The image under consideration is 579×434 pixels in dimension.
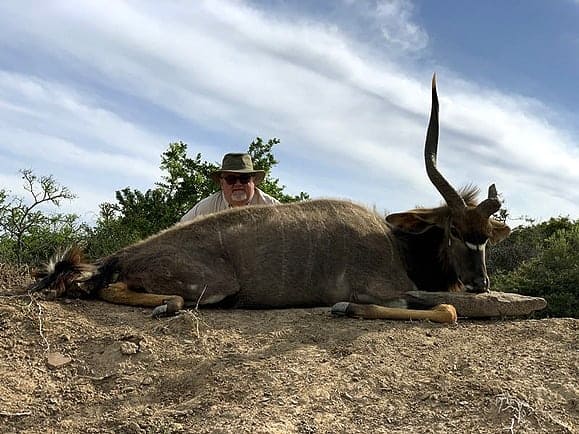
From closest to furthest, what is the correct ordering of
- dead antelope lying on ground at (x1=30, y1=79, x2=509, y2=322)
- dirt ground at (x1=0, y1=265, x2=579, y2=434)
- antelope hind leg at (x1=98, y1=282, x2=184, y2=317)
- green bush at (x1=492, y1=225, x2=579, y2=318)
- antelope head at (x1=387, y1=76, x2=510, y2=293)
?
dirt ground at (x1=0, y1=265, x2=579, y2=434) → antelope hind leg at (x1=98, y1=282, x2=184, y2=317) → dead antelope lying on ground at (x1=30, y1=79, x2=509, y2=322) → antelope head at (x1=387, y1=76, x2=510, y2=293) → green bush at (x1=492, y1=225, x2=579, y2=318)

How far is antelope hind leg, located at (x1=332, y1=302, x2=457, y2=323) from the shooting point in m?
5.62

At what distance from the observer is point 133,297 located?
5.68 meters

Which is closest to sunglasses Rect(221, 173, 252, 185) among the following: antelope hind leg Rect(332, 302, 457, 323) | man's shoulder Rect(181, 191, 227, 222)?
man's shoulder Rect(181, 191, 227, 222)

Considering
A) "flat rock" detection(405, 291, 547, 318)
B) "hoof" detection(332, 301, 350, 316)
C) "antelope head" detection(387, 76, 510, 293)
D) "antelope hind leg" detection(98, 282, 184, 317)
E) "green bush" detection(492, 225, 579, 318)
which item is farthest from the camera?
"green bush" detection(492, 225, 579, 318)

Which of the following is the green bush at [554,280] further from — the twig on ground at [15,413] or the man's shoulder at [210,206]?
the twig on ground at [15,413]

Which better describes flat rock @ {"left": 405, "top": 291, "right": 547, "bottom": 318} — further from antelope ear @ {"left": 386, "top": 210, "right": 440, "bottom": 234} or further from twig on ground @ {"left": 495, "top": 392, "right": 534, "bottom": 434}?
twig on ground @ {"left": 495, "top": 392, "right": 534, "bottom": 434}

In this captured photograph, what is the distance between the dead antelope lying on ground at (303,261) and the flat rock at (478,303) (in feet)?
0.51

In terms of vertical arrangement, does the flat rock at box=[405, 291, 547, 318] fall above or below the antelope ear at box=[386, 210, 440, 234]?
below

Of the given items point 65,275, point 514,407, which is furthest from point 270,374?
point 65,275

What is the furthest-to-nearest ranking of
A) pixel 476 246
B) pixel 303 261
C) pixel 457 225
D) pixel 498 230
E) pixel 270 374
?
pixel 498 230, pixel 457 225, pixel 476 246, pixel 303 261, pixel 270 374

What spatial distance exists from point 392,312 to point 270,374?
1.81 m

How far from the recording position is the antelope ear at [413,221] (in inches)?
266

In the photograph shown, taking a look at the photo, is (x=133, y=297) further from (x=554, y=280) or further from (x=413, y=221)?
(x=554, y=280)

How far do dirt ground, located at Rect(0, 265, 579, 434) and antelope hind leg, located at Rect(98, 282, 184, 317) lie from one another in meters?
0.16
